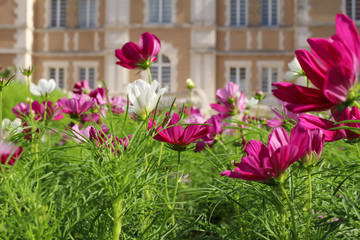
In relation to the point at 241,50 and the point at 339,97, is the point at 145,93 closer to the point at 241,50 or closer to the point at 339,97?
the point at 339,97

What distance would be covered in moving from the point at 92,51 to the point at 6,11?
4.06m

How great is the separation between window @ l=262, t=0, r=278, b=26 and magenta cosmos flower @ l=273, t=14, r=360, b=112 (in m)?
18.2

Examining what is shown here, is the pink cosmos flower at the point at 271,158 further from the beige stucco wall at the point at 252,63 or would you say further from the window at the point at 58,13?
the window at the point at 58,13

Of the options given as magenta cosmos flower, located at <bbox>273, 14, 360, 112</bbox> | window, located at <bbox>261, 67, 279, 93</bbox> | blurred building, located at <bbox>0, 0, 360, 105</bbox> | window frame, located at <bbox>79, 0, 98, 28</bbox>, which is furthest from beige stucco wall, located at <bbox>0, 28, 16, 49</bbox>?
magenta cosmos flower, located at <bbox>273, 14, 360, 112</bbox>

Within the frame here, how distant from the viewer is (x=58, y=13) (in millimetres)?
18891

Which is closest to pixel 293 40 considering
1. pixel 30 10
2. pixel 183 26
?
pixel 183 26

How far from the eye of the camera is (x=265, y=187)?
107 cm

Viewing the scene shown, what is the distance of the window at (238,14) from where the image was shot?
59.5 feet

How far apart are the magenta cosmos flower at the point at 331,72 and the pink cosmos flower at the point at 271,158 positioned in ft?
0.47

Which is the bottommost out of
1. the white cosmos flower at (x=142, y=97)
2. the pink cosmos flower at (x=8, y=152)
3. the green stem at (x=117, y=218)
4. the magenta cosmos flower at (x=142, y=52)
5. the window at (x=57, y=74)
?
the green stem at (x=117, y=218)

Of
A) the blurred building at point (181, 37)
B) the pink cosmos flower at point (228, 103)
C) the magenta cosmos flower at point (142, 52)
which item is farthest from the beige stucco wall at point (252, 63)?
the magenta cosmos flower at point (142, 52)

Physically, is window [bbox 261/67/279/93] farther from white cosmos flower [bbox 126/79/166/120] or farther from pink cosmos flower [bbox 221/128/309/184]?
pink cosmos flower [bbox 221/128/309/184]

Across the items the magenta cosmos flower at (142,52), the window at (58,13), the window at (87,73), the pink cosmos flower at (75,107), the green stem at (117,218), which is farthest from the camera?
the window at (58,13)

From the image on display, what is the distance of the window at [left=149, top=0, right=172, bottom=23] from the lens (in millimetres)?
18047
